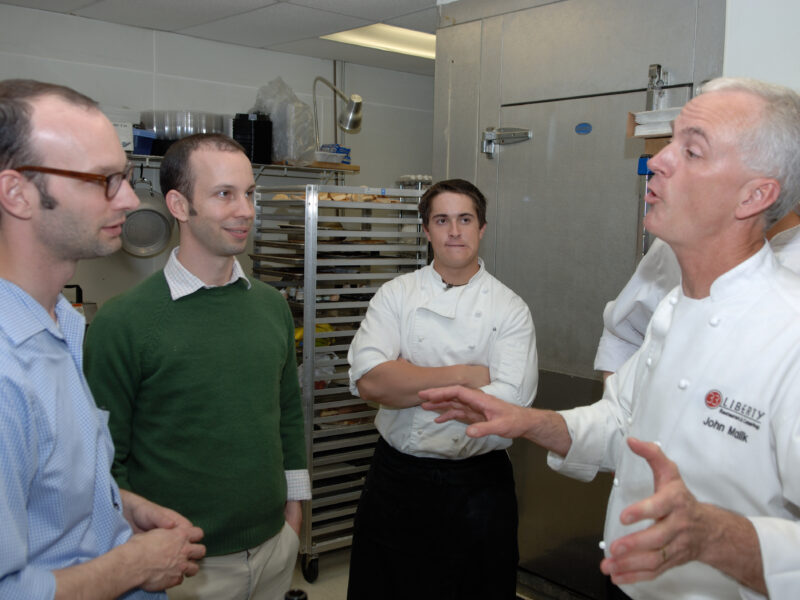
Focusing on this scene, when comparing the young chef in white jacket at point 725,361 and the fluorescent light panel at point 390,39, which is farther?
the fluorescent light panel at point 390,39

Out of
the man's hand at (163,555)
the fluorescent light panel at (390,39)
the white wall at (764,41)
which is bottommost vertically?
the man's hand at (163,555)

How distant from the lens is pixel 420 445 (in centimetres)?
210

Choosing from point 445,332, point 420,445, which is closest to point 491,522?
point 420,445

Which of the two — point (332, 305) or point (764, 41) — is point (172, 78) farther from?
point (764, 41)

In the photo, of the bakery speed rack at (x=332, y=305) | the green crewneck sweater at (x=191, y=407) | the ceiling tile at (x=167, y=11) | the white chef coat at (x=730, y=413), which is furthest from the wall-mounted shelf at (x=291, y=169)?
the white chef coat at (x=730, y=413)

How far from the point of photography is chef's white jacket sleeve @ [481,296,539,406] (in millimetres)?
2062

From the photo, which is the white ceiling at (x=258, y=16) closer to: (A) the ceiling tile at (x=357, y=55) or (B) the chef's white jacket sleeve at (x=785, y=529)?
(A) the ceiling tile at (x=357, y=55)

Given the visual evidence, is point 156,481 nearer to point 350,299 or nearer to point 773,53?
point 350,299

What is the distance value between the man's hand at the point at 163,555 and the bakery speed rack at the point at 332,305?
6.06 ft

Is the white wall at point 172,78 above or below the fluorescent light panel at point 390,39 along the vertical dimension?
below

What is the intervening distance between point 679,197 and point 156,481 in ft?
4.13

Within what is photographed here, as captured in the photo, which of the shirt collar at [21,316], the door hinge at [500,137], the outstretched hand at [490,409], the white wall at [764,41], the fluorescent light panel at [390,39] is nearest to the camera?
the shirt collar at [21,316]

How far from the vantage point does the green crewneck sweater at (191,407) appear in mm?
1546

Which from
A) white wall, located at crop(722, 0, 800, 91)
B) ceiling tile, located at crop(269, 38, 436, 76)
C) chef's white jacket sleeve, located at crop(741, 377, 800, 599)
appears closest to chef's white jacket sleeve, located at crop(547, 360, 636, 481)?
chef's white jacket sleeve, located at crop(741, 377, 800, 599)
